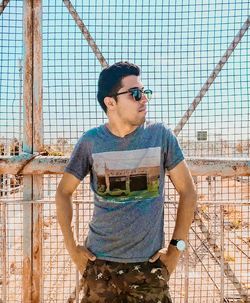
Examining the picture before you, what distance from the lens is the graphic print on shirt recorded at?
2.45m

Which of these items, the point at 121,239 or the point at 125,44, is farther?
the point at 125,44

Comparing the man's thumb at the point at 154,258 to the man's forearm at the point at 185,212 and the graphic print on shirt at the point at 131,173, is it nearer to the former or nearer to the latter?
the man's forearm at the point at 185,212

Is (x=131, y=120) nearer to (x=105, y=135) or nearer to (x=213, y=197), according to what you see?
(x=105, y=135)

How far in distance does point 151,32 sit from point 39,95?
3.17 feet

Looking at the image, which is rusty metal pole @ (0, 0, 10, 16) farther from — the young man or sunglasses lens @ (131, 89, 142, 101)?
sunglasses lens @ (131, 89, 142, 101)

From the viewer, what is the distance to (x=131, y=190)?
8.07 ft

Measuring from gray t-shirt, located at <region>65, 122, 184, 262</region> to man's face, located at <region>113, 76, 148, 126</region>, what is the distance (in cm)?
8

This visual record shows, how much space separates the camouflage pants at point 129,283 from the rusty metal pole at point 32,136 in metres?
1.06

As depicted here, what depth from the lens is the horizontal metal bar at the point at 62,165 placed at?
10.2ft

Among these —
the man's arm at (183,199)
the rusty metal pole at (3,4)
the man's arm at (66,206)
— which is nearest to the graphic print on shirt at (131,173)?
the man's arm at (183,199)

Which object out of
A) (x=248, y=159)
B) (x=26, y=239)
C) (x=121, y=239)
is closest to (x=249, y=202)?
(x=248, y=159)

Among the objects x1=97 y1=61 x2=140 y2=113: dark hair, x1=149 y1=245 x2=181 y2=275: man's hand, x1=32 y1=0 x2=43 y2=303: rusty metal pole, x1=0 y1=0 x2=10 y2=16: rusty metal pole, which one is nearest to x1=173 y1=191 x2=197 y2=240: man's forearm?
x1=149 y1=245 x2=181 y2=275: man's hand

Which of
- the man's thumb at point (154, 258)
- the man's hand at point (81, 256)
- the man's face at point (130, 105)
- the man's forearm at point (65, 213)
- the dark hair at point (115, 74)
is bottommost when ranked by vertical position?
the man's hand at point (81, 256)

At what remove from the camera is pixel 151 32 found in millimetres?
3338
